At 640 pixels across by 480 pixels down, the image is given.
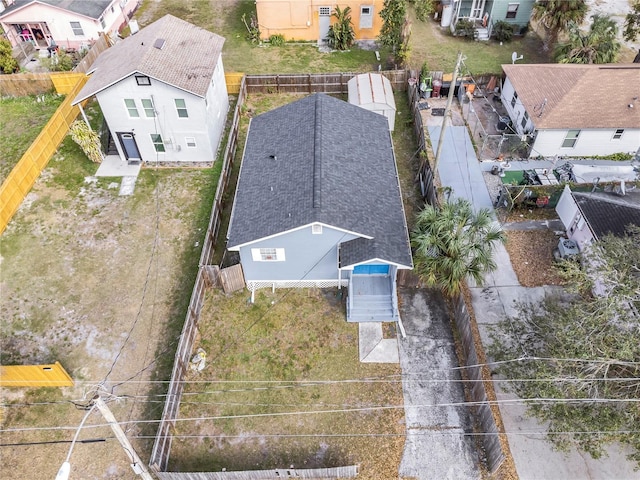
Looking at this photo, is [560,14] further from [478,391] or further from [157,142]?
[157,142]

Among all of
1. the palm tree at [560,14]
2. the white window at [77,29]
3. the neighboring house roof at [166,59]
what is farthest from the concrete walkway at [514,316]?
the white window at [77,29]

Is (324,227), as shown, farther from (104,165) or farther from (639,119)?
(639,119)

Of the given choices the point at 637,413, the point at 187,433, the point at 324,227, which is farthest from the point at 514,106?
the point at 187,433

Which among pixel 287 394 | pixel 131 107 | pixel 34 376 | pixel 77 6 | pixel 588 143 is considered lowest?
pixel 287 394

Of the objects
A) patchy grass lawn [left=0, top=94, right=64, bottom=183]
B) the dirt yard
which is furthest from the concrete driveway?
patchy grass lawn [left=0, top=94, right=64, bottom=183]

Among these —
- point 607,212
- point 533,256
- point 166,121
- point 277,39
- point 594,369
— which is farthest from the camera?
point 277,39

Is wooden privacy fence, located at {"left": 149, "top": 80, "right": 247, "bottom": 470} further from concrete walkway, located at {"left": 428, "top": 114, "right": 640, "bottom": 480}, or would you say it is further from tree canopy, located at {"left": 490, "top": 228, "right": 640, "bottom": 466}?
tree canopy, located at {"left": 490, "top": 228, "right": 640, "bottom": 466}

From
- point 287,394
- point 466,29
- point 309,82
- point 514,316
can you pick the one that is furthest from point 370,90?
point 287,394
